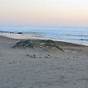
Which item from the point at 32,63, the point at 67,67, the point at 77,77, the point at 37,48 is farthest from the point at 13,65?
the point at 37,48

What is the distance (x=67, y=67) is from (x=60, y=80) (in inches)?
105

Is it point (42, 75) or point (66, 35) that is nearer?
point (42, 75)

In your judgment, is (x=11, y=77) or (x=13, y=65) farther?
(x=13, y=65)

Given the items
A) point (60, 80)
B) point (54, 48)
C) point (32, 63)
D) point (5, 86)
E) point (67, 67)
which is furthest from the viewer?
point (54, 48)

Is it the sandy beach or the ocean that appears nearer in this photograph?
the sandy beach

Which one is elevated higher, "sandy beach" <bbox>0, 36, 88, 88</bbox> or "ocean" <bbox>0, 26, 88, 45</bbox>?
"sandy beach" <bbox>0, 36, 88, 88</bbox>

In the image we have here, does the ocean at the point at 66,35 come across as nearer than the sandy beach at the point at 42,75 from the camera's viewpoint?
No

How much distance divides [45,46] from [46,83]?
12.4 meters

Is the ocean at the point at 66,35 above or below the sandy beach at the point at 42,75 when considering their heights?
below

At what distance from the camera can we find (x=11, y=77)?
10.2 meters

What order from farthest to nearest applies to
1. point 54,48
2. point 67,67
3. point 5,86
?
1. point 54,48
2. point 67,67
3. point 5,86

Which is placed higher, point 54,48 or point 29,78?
point 29,78

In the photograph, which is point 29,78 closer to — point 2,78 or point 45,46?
point 2,78

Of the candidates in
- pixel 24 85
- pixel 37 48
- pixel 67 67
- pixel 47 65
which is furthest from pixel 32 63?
pixel 37 48
